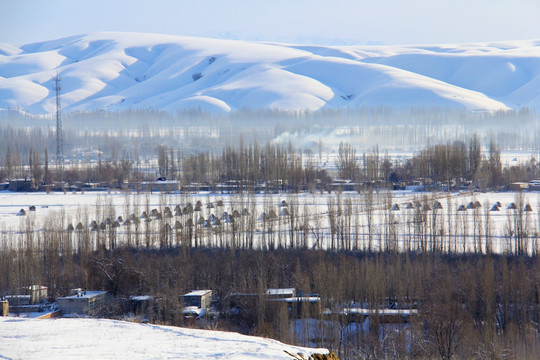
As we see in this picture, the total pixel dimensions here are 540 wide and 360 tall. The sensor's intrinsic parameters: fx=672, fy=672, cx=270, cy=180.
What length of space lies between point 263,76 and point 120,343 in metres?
74.8

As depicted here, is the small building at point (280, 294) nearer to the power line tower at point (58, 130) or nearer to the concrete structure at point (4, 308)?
the concrete structure at point (4, 308)

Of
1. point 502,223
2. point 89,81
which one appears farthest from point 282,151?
point 89,81

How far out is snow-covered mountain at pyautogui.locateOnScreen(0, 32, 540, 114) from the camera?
7281 centimetres

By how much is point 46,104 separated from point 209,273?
78.0 meters

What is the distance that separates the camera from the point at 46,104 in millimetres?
85938

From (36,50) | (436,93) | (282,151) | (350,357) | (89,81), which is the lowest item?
(350,357)

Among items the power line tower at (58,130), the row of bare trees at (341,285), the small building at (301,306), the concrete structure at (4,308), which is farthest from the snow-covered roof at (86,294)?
the power line tower at (58,130)

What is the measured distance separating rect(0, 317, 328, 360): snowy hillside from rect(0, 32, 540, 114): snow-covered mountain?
2439 inches

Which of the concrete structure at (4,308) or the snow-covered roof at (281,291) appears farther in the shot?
the snow-covered roof at (281,291)

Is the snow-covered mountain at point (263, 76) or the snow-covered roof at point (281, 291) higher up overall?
the snow-covered mountain at point (263, 76)

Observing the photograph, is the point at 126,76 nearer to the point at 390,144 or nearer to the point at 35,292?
the point at 390,144

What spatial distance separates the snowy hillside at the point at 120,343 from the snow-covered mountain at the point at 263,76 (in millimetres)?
61956

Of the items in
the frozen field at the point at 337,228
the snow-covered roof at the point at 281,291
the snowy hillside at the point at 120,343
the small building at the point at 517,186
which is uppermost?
the small building at the point at 517,186

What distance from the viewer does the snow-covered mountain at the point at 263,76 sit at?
72.8m
